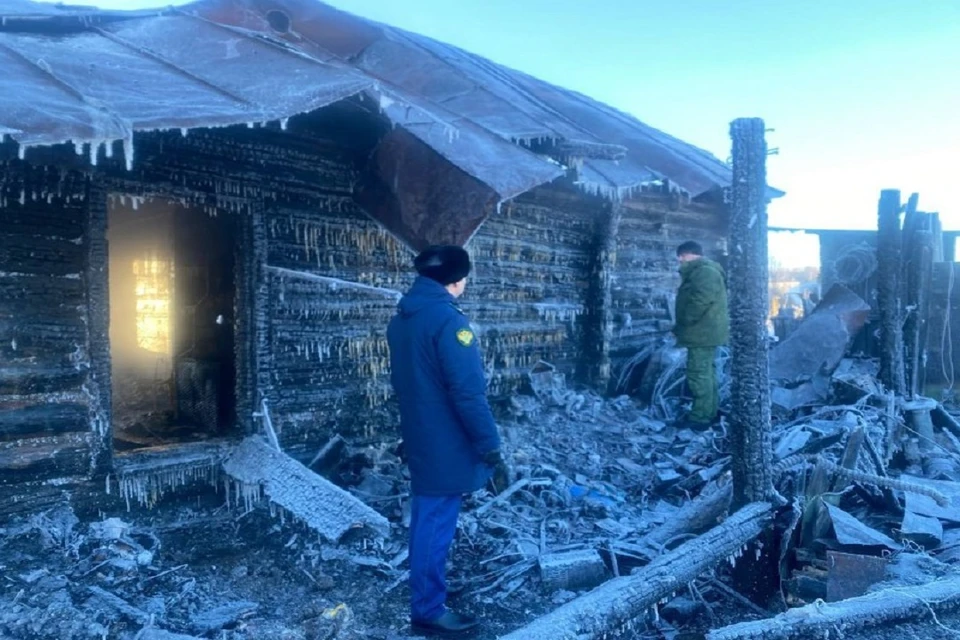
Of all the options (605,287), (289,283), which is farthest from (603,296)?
(289,283)

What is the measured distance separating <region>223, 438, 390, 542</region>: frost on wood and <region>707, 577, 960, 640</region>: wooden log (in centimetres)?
231

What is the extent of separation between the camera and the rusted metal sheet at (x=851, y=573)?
174 inches

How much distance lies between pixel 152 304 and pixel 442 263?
5.78m

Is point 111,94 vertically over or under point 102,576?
over

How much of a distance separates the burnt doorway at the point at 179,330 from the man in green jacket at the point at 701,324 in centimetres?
465

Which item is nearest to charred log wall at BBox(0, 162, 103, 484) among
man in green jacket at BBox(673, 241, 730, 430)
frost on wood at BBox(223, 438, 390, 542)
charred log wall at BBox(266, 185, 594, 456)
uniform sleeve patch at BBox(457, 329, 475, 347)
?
frost on wood at BBox(223, 438, 390, 542)

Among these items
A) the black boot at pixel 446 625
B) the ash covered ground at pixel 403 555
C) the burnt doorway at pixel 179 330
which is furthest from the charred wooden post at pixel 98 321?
the black boot at pixel 446 625

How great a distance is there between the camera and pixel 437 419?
3.83 meters

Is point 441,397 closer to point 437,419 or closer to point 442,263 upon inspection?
point 437,419

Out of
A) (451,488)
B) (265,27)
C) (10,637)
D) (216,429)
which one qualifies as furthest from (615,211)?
(10,637)

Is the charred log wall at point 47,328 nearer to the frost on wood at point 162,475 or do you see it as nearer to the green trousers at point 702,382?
the frost on wood at point 162,475

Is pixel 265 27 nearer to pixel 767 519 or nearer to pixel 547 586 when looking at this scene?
pixel 547 586

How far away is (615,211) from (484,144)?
3849 millimetres

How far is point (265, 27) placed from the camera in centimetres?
685
